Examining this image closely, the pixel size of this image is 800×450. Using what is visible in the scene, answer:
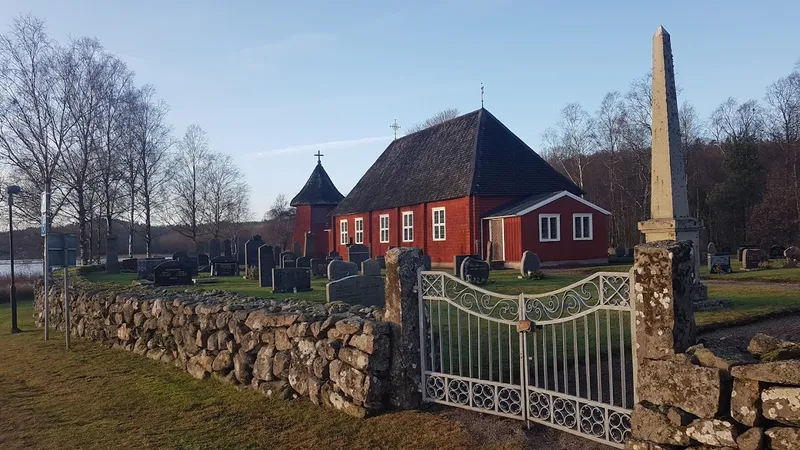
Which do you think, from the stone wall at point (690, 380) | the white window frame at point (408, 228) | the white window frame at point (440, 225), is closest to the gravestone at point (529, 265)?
the white window frame at point (440, 225)

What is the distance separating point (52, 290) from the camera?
1695 cm

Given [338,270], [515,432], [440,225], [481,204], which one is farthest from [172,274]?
[515,432]

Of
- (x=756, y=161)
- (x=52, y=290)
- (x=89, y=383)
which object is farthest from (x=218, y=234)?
(x=89, y=383)

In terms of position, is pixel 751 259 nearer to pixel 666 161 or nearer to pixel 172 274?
pixel 666 161

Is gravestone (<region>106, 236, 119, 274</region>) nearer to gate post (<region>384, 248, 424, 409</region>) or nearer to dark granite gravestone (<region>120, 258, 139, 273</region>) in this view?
dark granite gravestone (<region>120, 258, 139, 273</region>)

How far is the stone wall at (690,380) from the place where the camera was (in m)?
3.53

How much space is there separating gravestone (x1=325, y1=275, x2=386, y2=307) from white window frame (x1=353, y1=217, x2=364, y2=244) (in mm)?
25922

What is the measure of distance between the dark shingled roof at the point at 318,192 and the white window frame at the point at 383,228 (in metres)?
13.3

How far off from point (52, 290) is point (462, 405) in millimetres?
15119

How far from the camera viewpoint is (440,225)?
31.0 meters

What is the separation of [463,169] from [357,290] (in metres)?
19.4

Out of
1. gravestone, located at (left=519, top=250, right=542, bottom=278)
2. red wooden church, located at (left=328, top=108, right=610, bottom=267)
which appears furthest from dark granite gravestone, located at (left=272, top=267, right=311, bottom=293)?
red wooden church, located at (left=328, top=108, right=610, bottom=267)

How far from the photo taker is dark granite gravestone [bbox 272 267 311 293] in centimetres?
1689

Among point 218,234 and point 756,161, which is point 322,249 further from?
point 756,161
